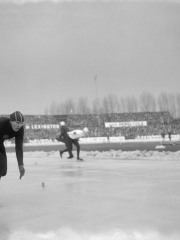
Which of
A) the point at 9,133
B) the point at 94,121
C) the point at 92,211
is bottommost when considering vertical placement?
the point at 92,211

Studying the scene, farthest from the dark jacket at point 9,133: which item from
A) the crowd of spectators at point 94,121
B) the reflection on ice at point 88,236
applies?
the crowd of spectators at point 94,121

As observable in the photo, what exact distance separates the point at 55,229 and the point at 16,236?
1.29 ft

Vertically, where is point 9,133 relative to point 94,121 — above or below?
below

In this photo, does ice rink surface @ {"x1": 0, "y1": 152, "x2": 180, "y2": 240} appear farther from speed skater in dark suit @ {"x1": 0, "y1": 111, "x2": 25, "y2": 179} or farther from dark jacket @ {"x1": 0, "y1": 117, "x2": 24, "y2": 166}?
dark jacket @ {"x1": 0, "y1": 117, "x2": 24, "y2": 166}

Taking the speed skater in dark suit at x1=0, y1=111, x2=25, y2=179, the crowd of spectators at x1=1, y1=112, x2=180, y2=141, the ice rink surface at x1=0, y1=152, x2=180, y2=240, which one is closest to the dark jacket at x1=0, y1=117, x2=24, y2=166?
the speed skater in dark suit at x1=0, y1=111, x2=25, y2=179

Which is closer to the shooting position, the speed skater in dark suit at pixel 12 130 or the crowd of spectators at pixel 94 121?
the speed skater in dark suit at pixel 12 130

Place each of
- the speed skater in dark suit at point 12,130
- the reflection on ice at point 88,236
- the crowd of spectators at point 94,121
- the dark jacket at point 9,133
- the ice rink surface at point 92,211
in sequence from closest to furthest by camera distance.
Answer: the reflection on ice at point 88,236 → the ice rink surface at point 92,211 → the speed skater in dark suit at point 12,130 → the dark jacket at point 9,133 → the crowd of spectators at point 94,121

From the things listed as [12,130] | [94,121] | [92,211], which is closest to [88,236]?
[92,211]

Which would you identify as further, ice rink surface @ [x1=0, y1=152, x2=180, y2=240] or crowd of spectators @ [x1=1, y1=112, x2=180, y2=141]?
crowd of spectators @ [x1=1, y1=112, x2=180, y2=141]

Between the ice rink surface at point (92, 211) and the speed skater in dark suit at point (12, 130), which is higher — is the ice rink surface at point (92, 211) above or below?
below

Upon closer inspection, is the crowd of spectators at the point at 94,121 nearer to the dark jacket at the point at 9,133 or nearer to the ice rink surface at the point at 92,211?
the ice rink surface at the point at 92,211

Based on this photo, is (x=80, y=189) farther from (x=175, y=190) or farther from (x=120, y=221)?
(x=120, y=221)

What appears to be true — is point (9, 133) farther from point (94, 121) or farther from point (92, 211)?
point (94, 121)

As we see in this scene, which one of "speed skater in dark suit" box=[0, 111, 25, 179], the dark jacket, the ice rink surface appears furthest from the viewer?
the dark jacket
